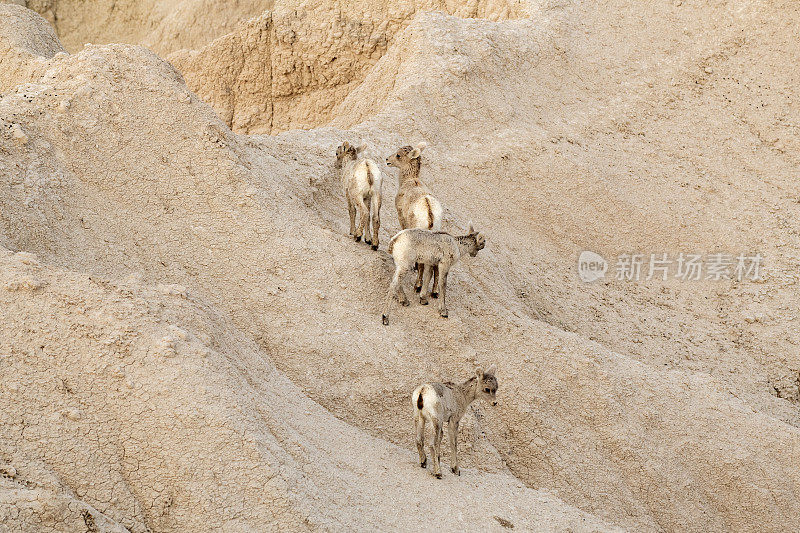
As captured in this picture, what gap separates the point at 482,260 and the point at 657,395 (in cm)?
321

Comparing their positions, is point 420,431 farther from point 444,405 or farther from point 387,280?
point 387,280

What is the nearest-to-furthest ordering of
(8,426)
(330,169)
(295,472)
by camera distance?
(8,426)
(295,472)
(330,169)

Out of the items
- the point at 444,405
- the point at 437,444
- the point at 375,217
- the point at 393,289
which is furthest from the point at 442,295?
the point at 437,444

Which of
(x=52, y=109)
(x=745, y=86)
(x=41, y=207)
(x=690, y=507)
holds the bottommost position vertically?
(x=690, y=507)

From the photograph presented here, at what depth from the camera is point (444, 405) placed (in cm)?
844

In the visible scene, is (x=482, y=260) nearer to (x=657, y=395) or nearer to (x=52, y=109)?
(x=657, y=395)

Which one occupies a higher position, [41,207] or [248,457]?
[41,207]

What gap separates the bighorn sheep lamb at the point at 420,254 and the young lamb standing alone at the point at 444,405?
166 centimetres

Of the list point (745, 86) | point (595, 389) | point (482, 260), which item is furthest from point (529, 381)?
point (745, 86)

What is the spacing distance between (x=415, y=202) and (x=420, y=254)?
1.24 m

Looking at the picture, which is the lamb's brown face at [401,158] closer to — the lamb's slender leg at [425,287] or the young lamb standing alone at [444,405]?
the lamb's slender leg at [425,287]

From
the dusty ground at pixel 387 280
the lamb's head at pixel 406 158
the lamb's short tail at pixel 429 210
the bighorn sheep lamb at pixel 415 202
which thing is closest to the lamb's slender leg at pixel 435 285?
the bighorn sheep lamb at pixel 415 202

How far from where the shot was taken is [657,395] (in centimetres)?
1126

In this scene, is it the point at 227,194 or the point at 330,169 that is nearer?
the point at 227,194
